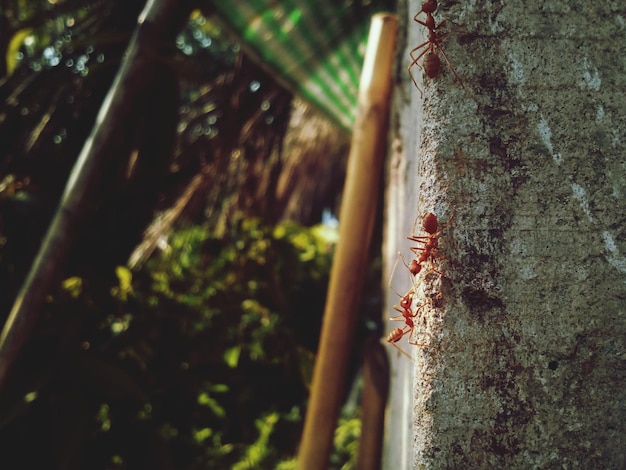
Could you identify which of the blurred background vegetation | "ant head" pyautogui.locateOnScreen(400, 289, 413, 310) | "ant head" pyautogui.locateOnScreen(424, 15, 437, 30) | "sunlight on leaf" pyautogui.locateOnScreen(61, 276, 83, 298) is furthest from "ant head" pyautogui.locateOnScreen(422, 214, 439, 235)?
"sunlight on leaf" pyautogui.locateOnScreen(61, 276, 83, 298)

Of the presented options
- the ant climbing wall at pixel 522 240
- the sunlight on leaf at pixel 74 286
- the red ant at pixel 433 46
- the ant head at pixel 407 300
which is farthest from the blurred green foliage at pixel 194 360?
the red ant at pixel 433 46

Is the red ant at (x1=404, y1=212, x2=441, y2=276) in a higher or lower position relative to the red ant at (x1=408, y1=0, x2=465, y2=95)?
lower

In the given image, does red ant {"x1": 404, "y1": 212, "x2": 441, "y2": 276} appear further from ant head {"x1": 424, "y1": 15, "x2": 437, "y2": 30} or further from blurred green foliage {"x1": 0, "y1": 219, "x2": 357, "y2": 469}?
blurred green foliage {"x1": 0, "y1": 219, "x2": 357, "y2": 469}

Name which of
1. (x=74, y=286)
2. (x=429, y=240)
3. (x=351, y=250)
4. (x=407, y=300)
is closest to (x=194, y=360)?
(x=74, y=286)

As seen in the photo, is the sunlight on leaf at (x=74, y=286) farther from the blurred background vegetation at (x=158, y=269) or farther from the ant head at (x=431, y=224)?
the ant head at (x=431, y=224)

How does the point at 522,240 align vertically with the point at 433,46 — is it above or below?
below

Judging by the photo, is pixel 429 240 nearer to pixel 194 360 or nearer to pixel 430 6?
pixel 430 6

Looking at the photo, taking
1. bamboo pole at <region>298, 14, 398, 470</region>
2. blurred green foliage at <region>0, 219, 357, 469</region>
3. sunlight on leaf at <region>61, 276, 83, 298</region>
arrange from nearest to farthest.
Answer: bamboo pole at <region>298, 14, 398, 470</region> → blurred green foliage at <region>0, 219, 357, 469</region> → sunlight on leaf at <region>61, 276, 83, 298</region>
